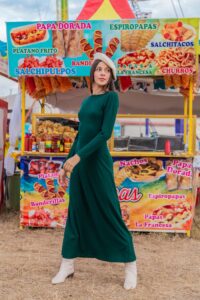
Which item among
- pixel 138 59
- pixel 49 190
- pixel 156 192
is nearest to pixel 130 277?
pixel 156 192

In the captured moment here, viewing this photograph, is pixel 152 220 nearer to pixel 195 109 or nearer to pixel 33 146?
pixel 33 146

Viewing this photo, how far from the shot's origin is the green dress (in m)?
3.91

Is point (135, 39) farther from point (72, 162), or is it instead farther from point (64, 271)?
point (64, 271)

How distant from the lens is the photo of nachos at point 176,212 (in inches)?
242

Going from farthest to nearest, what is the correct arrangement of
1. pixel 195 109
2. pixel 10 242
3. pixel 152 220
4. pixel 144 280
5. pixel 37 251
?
pixel 195 109, pixel 152 220, pixel 10 242, pixel 37 251, pixel 144 280

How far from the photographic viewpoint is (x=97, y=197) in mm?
3977

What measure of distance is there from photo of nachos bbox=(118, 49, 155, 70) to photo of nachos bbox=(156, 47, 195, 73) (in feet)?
0.48

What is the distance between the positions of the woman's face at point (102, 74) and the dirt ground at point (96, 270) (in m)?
1.69

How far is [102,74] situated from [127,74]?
1997mm

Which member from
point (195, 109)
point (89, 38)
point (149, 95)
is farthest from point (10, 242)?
point (195, 109)

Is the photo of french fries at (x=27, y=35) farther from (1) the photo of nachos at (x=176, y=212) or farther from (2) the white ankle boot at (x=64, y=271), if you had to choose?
(2) the white ankle boot at (x=64, y=271)

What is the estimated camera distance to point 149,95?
31.6 ft

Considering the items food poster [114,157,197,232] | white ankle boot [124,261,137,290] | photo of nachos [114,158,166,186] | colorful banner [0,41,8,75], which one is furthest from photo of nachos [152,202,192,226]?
colorful banner [0,41,8,75]

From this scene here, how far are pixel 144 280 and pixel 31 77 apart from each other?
131 inches
